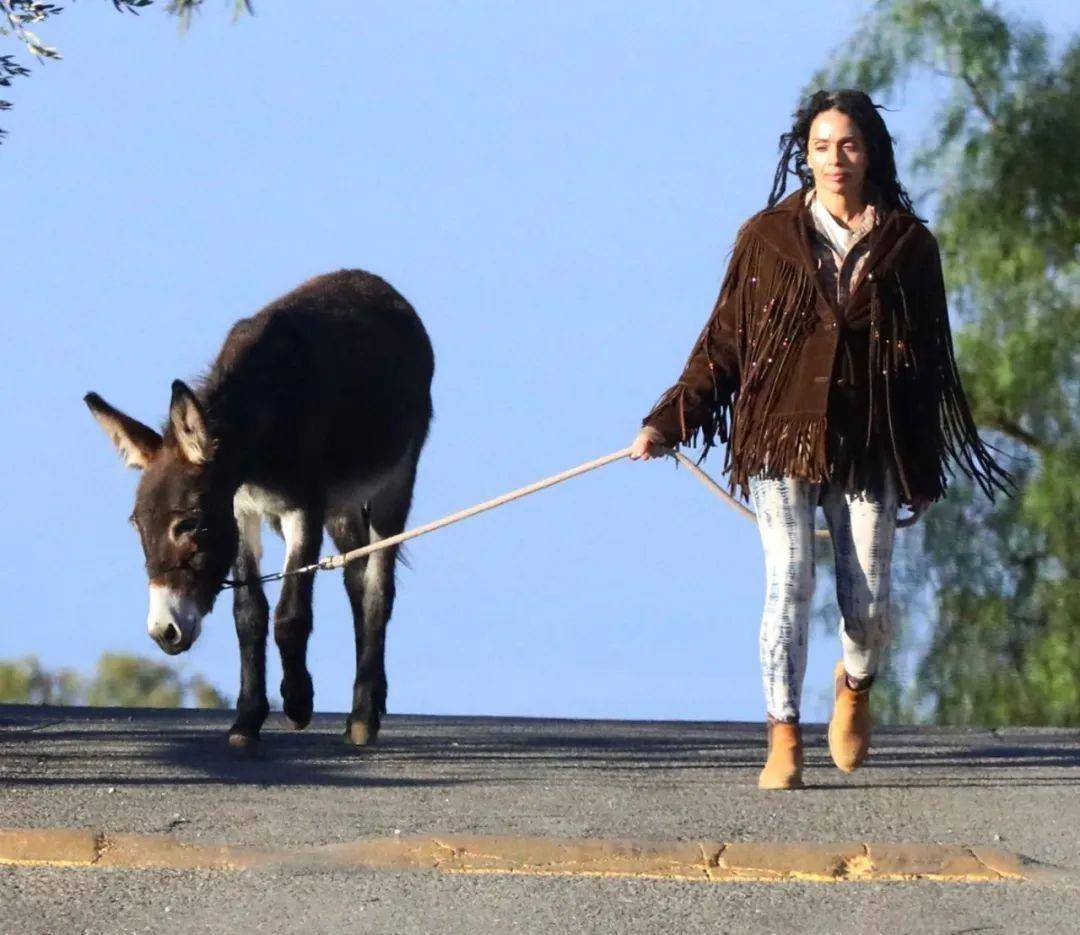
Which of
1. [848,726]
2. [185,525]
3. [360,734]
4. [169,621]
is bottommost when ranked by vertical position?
[848,726]

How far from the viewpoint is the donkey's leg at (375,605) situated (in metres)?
10.9

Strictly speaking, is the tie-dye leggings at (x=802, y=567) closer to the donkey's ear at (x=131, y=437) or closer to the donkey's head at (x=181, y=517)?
the donkey's head at (x=181, y=517)

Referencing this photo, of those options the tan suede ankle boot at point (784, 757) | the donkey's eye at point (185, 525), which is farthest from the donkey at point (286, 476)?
the tan suede ankle boot at point (784, 757)

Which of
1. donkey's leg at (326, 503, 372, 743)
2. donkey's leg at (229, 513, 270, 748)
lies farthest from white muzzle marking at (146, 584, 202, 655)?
donkey's leg at (326, 503, 372, 743)

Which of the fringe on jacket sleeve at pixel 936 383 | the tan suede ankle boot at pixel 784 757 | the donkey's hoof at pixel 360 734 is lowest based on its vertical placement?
the tan suede ankle boot at pixel 784 757

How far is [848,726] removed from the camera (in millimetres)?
8289

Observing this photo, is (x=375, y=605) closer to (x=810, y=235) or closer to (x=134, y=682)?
(x=810, y=235)

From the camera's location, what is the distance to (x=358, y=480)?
1140 cm

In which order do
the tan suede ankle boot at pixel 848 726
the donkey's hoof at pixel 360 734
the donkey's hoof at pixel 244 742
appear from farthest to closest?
the donkey's hoof at pixel 360 734 < the donkey's hoof at pixel 244 742 < the tan suede ankle boot at pixel 848 726

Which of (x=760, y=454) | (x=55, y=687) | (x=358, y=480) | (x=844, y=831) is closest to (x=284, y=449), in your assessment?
(x=358, y=480)

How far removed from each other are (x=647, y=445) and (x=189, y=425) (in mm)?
2576

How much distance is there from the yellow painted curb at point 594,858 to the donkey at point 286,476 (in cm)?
304

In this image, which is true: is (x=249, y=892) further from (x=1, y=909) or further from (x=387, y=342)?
(x=387, y=342)

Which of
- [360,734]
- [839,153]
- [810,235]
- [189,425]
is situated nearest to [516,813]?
[810,235]
